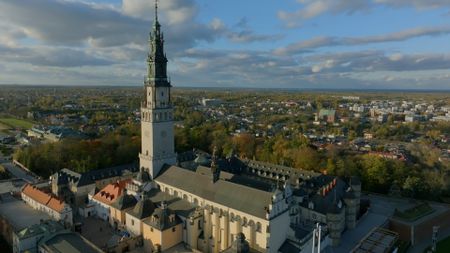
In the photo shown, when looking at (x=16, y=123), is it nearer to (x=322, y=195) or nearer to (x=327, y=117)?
(x=322, y=195)

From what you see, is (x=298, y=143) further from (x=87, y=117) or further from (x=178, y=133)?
(x=87, y=117)

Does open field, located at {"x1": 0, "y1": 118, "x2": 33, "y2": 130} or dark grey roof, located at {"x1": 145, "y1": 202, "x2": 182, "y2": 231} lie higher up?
dark grey roof, located at {"x1": 145, "y1": 202, "x2": 182, "y2": 231}

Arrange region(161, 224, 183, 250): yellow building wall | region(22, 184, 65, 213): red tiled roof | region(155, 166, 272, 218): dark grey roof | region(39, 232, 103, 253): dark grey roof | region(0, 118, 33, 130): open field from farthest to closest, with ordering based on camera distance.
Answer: region(0, 118, 33, 130): open field
region(22, 184, 65, 213): red tiled roof
region(161, 224, 183, 250): yellow building wall
region(155, 166, 272, 218): dark grey roof
region(39, 232, 103, 253): dark grey roof

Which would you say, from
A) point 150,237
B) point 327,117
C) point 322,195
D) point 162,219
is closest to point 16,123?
point 150,237

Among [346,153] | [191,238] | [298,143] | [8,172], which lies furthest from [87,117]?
[191,238]

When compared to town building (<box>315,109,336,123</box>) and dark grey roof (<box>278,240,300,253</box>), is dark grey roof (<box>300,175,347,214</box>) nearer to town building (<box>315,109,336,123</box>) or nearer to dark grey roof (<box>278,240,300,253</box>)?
dark grey roof (<box>278,240,300,253</box>)

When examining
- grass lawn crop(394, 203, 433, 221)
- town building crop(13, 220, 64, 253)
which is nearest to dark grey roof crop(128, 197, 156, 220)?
town building crop(13, 220, 64, 253)
